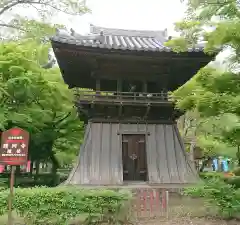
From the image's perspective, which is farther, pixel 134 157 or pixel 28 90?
pixel 28 90

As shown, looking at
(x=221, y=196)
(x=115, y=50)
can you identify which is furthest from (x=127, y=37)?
(x=221, y=196)

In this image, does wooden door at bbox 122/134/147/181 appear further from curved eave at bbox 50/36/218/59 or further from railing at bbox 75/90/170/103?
curved eave at bbox 50/36/218/59

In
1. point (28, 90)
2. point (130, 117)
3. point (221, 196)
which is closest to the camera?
point (221, 196)

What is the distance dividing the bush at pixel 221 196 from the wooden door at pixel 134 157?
324cm

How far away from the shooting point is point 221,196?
7684 mm

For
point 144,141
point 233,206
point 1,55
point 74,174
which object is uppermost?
point 1,55

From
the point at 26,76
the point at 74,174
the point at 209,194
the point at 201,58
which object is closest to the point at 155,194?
the point at 209,194

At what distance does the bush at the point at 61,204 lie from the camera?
267 inches

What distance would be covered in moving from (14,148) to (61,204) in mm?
1812

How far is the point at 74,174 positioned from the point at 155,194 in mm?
3929

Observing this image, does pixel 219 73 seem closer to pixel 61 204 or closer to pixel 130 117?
pixel 130 117

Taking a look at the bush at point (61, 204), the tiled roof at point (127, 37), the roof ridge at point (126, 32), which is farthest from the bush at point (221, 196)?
the roof ridge at point (126, 32)

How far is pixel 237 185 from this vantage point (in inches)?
360

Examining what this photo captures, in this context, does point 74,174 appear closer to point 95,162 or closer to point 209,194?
point 95,162
